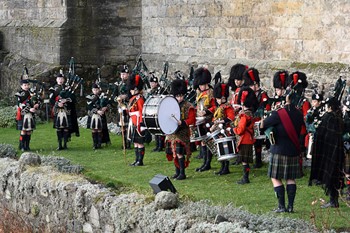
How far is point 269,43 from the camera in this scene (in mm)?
16547

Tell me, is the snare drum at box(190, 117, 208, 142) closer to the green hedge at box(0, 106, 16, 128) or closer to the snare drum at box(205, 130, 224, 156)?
the snare drum at box(205, 130, 224, 156)

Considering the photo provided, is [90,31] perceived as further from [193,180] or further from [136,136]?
[193,180]

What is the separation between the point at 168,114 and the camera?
13023mm

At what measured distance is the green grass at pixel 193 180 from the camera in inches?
426

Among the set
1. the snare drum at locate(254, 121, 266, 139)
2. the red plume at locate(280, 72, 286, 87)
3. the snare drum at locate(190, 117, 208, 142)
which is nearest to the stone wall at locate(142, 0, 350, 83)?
the snare drum at locate(254, 121, 266, 139)

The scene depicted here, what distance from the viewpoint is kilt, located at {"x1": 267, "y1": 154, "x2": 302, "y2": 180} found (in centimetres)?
1089

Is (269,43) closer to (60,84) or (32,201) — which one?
(60,84)

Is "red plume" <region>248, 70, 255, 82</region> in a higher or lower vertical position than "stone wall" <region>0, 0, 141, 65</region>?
lower

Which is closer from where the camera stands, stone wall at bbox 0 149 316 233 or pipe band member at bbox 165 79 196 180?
stone wall at bbox 0 149 316 233

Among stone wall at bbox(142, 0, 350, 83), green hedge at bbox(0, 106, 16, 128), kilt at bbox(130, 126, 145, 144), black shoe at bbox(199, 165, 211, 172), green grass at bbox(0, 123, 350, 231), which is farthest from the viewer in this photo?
green hedge at bbox(0, 106, 16, 128)

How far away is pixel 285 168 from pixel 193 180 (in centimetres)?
279

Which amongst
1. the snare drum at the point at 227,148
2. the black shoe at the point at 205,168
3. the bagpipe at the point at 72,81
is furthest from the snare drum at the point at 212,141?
the bagpipe at the point at 72,81

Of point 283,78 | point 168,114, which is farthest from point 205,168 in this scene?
point 283,78

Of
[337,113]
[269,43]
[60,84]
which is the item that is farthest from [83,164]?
[337,113]
